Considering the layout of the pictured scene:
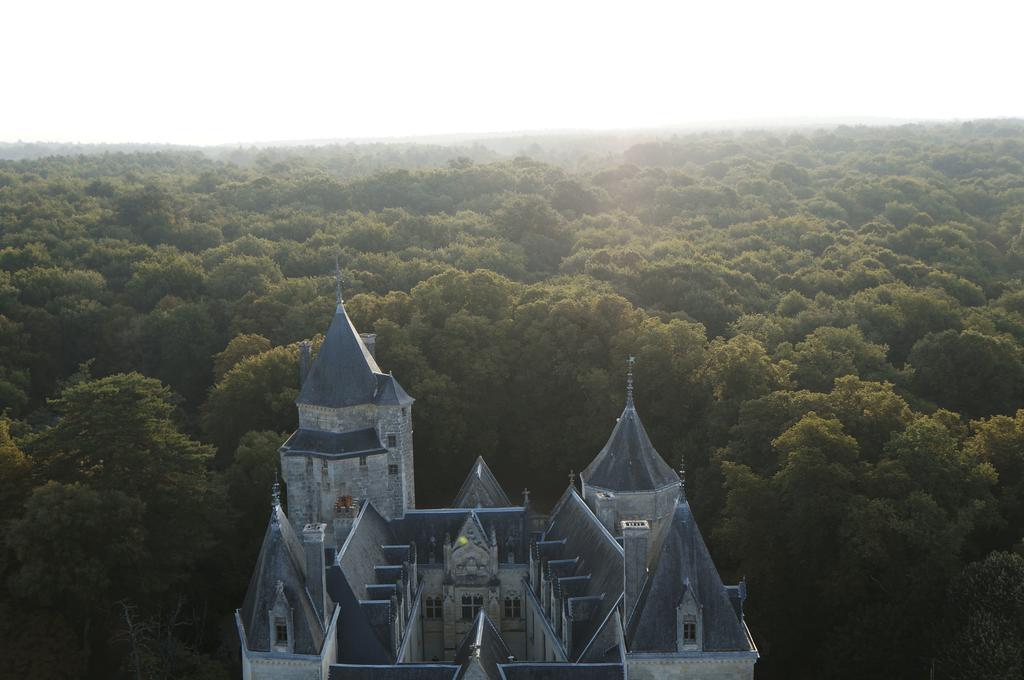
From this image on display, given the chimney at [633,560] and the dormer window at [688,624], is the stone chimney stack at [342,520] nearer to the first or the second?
the chimney at [633,560]

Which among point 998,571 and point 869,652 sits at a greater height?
point 998,571

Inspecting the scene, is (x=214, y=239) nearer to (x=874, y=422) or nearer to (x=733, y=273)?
(x=733, y=273)

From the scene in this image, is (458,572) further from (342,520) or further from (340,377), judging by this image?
(340,377)

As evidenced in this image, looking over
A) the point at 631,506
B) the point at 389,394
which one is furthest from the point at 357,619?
the point at 631,506

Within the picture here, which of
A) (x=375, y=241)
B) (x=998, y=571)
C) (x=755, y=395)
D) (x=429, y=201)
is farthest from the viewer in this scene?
(x=429, y=201)

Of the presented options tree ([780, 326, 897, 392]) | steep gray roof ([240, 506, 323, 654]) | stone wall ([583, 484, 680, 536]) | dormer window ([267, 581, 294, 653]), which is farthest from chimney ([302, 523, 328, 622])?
tree ([780, 326, 897, 392])

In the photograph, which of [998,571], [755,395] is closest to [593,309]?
[755,395]
